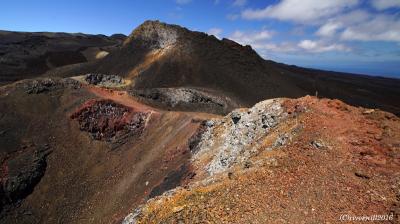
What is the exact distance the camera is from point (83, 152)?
35.2 metres

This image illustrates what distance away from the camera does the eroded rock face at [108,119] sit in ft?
117

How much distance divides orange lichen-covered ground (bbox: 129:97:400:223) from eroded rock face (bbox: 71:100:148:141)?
60.0 ft

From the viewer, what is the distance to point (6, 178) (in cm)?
3212

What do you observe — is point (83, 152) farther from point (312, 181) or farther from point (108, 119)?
point (312, 181)

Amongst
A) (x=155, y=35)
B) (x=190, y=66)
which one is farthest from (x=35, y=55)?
(x=190, y=66)

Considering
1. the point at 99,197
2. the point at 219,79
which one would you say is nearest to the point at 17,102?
the point at 99,197

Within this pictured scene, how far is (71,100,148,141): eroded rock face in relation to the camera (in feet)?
117

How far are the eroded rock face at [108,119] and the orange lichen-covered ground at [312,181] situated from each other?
60.0 ft

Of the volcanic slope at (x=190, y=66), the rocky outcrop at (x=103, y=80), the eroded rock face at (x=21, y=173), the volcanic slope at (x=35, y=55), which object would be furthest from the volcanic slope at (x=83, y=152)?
the volcanic slope at (x=35, y=55)

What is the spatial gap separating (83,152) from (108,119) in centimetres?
405

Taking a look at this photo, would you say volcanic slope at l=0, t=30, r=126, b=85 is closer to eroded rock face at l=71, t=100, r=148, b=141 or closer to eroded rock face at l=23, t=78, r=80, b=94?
eroded rock face at l=23, t=78, r=80, b=94

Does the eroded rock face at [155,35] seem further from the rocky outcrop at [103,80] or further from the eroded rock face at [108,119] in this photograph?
the eroded rock face at [108,119]

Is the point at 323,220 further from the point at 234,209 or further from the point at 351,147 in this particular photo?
the point at 351,147

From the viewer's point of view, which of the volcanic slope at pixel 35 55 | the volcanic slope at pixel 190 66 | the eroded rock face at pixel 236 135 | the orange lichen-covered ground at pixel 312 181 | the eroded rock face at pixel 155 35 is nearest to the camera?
the orange lichen-covered ground at pixel 312 181
